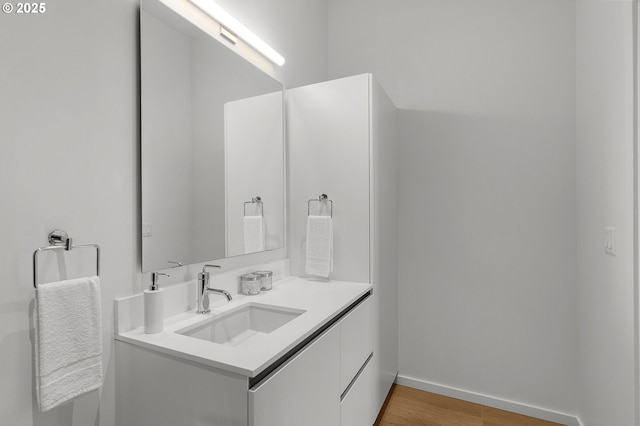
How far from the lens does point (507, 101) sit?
2.10 meters

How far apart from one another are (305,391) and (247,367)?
36cm

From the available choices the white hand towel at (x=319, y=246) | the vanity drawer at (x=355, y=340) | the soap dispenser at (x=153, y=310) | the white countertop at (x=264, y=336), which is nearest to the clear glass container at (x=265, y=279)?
the white countertop at (x=264, y=336)

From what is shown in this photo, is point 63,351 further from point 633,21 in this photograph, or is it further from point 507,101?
point 507,101

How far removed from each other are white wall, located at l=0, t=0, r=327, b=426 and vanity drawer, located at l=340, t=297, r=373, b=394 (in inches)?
34.0

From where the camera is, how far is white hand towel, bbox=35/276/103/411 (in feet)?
2.76

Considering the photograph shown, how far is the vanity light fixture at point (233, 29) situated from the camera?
4.71 ft

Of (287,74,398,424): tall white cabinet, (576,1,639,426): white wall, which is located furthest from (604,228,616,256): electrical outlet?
(287,74,398,424): tall white cabinet

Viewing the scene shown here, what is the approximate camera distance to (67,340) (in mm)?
891

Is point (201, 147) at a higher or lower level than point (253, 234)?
higher

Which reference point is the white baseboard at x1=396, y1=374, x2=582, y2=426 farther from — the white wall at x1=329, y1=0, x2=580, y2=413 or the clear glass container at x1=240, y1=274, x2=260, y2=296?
the clear glass container at x1=240, y1=274, x2=260, y2=296

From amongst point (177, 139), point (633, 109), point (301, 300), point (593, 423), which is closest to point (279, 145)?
point (177, 139)

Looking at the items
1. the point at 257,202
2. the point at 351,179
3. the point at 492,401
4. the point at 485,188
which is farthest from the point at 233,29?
the point at 492,401

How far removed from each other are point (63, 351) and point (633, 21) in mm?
2107

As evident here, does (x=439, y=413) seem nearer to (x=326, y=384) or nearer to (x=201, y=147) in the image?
(x=326, y=384)
